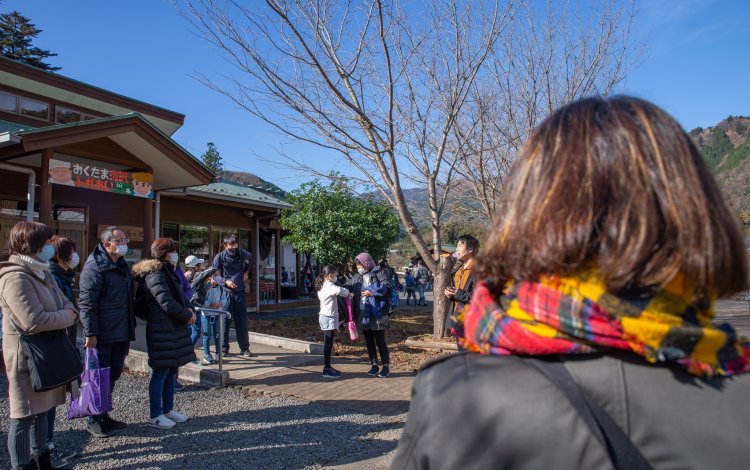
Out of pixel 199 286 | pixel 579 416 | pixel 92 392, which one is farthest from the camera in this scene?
pixel 199 286

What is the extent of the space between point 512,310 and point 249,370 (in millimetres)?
6531

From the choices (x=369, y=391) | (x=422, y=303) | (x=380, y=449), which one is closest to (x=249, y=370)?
(x=369, y=391)

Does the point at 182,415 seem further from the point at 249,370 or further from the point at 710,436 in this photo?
the point at 710,436

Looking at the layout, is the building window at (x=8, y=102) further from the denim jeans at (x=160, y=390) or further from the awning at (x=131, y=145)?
the denim jeans at (x=160, y=390)

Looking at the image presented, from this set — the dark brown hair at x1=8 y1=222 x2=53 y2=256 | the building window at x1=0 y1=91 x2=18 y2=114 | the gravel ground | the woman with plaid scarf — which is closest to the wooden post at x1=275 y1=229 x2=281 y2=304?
the building window at x1=0 y1=91 x2=18 y2=114

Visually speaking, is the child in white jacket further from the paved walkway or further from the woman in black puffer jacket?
the woman in black puffer jacket

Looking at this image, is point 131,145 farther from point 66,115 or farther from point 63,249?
point 63,249

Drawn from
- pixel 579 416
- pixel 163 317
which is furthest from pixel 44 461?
pixel 579 416

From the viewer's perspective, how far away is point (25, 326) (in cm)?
338

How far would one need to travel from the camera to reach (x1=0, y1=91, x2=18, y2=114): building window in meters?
10.1

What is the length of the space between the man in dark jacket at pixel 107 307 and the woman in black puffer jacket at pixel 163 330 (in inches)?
7.7

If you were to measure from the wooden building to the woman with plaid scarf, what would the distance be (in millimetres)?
8270

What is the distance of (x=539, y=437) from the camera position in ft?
2.79

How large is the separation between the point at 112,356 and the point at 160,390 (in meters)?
0.60
